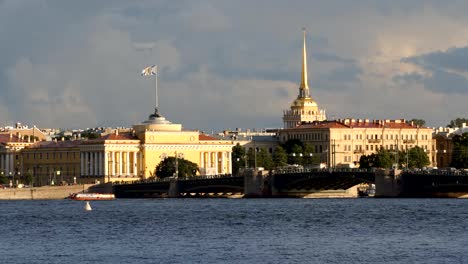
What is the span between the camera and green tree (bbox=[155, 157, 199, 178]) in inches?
5492

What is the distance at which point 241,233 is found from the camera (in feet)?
240

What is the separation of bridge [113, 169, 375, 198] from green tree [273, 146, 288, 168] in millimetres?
25627

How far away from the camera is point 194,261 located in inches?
2307

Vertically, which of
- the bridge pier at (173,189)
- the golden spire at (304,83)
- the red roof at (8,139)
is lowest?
the bridge pier at (173,189)

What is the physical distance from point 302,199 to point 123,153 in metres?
31.1

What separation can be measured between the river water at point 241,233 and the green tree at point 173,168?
3252 cm

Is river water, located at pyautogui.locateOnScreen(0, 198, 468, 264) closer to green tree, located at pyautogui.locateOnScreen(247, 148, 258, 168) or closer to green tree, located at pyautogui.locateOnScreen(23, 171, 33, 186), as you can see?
green tree, located at pyautogui.locateOnScreen(23, 171, 33, 186)

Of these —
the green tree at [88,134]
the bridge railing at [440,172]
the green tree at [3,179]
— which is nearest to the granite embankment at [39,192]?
the green tree at [3,179]

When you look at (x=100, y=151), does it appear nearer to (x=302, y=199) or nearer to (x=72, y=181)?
(x=72, y=181)

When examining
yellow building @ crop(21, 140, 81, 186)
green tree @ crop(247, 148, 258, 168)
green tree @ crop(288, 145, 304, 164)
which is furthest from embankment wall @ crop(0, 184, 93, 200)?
green tree @ crop(288, 145, 304, 164)

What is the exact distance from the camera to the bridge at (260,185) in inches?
4537

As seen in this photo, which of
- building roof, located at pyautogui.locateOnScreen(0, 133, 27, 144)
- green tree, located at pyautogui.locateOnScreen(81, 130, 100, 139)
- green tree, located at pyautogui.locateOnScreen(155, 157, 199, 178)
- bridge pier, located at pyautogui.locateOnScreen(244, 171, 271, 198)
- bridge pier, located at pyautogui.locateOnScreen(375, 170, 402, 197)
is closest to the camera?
bridge pier, located at pyautogui.locateOnScreen(375, 170, 402, 197)

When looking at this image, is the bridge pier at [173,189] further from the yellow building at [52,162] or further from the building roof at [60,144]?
the building roof at [60,144]

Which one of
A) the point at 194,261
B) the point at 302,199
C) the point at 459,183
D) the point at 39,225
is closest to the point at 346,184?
the point at 302,199
